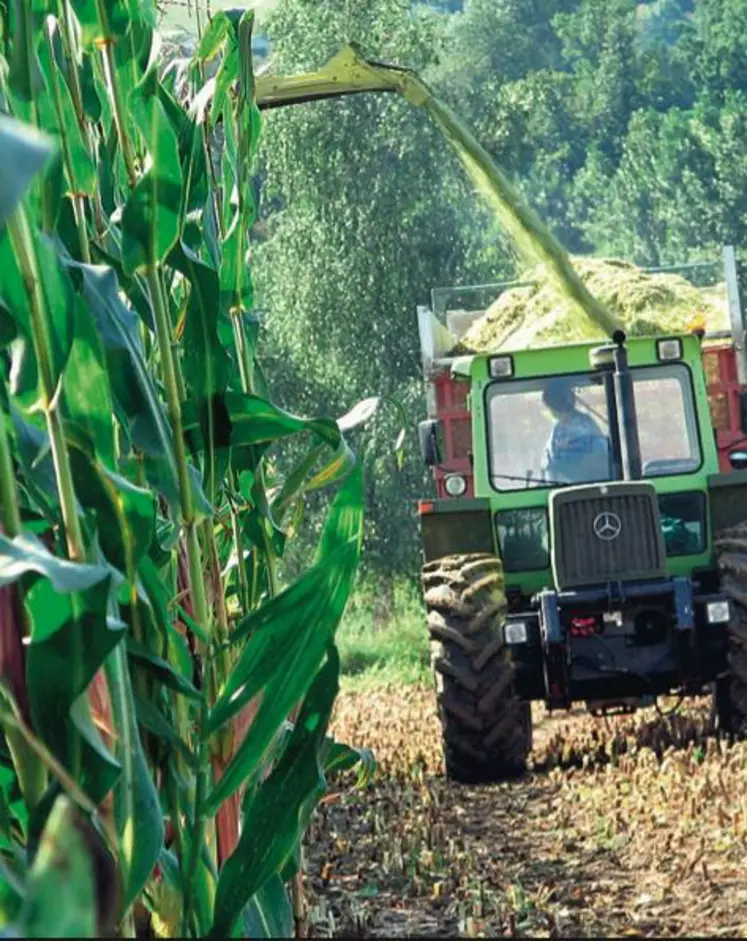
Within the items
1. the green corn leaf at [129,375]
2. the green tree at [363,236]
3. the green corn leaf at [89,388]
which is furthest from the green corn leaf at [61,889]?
the green tree at [363,236]

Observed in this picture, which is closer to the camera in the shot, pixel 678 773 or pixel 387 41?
pixel 678 773

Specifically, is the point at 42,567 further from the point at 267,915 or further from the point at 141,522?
the point at 267,915

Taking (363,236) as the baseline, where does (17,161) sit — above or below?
below

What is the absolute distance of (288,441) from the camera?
2308 cm

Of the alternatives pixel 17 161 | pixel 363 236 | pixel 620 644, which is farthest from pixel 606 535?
pixel 363 236

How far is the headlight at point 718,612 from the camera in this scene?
29.9 feet

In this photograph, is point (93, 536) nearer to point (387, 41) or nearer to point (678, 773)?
point (678, 773)

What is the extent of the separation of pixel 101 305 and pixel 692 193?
48810 mm

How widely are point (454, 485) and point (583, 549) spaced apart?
0.95m

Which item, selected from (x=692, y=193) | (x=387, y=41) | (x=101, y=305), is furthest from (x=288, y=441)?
(x=692, y=193)

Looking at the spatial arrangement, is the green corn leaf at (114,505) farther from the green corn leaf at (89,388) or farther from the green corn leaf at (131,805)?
the green corn leaf at (131,805)

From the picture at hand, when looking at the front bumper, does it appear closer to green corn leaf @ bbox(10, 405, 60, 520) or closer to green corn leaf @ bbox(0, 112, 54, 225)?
green corn leaf @ bbox(10, 405, 60, 520)

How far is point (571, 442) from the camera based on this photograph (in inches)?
373

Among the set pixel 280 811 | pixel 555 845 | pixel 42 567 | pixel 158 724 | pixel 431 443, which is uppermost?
pixel 431 443
